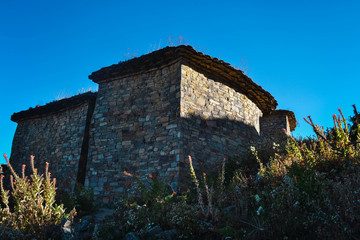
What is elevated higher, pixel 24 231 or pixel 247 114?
pixel 247 114

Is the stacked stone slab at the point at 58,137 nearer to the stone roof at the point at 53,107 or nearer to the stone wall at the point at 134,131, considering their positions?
the stone roof at the point at 53,107

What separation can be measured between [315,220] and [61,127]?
417 inches

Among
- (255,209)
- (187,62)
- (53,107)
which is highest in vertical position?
(187,62)

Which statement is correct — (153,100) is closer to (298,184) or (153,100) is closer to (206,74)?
(206,74)

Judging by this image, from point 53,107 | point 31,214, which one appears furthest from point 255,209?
point 53,107

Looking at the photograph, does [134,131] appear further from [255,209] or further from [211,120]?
[255,209]

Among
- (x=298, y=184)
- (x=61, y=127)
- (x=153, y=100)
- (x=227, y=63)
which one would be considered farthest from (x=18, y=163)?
(x=298, y=184)

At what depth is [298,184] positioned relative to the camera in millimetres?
3875

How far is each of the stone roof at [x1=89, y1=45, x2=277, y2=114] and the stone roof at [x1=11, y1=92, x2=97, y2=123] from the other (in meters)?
0.79

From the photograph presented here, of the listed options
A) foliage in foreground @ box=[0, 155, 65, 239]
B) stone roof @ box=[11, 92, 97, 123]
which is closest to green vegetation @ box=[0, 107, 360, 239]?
foliage in foreground @ box=[0, 155, 65, 239]

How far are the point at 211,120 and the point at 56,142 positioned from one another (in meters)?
6.48

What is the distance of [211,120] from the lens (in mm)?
9547

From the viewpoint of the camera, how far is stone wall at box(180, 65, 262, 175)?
880cm

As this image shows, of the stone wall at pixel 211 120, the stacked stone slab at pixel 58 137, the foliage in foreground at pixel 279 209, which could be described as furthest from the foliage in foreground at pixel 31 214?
the stacked stone slab at pixel 58 137
